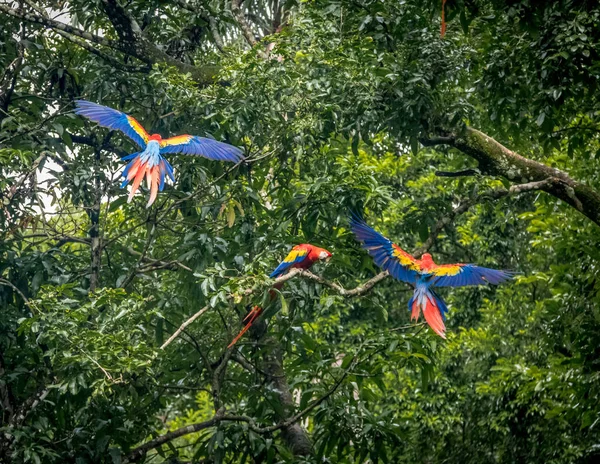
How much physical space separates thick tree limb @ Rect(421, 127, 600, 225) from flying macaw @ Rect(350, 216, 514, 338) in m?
0.90

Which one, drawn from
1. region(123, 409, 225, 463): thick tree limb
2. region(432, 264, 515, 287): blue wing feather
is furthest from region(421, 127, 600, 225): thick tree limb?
region(123, 409, 225, 463): thick tree limb

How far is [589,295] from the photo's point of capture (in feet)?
22.3

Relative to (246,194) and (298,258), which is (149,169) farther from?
(298,258)

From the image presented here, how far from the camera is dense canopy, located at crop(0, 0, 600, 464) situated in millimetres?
4945

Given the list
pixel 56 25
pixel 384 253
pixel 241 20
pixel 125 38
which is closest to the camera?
pixel 384 253

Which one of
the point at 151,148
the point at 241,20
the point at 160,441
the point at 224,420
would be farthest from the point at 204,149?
the point at 241,20

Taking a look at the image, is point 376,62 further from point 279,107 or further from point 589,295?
point 589,295

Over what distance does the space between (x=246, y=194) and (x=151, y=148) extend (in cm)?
78

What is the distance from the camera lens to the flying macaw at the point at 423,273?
15.9 ft

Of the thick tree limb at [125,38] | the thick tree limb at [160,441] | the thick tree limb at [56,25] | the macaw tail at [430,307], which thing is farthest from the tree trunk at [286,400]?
the thick tree limb at [56,25]

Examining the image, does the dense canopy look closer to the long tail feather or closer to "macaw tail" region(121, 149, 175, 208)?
the long tail feather

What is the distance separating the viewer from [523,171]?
5.79m

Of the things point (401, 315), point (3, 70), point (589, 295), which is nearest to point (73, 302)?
point (3, 70)

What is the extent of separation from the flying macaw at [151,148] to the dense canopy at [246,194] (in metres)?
0.16
